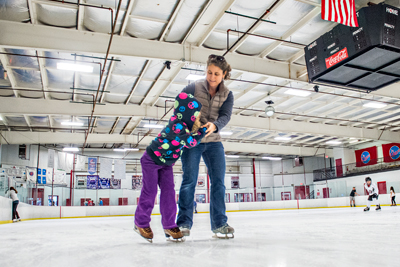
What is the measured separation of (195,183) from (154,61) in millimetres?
8586

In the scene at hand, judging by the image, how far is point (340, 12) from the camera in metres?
5.50

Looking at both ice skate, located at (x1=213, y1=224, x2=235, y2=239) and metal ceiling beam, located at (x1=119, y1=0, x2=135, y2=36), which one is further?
metal ceiling beam, located at (x1=119, y1=0, x2=135, y2=36)

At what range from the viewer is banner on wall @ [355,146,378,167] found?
22859 mm

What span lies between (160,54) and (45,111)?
250 inches

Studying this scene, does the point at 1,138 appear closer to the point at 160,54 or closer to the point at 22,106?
the point at 22,106

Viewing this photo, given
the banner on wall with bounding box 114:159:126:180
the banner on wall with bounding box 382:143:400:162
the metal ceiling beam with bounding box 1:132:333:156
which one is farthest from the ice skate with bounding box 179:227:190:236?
the banner on wall with bounding box 382:143:400:162

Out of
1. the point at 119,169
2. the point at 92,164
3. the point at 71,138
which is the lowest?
the point at 119,169

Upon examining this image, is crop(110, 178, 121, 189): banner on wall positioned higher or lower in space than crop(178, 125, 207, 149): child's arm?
lower

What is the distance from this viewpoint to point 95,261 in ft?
4.68

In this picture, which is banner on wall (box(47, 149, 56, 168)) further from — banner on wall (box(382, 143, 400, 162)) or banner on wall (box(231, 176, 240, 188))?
banner on wall (box(382, 143, 400, 162))

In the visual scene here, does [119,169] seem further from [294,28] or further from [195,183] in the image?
[195,183]

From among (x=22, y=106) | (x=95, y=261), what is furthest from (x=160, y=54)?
(x=95, y=261)

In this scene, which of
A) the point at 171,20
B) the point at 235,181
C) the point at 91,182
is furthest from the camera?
the point at 235,181

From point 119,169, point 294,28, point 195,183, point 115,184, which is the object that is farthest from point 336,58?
point 115,184
